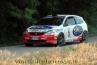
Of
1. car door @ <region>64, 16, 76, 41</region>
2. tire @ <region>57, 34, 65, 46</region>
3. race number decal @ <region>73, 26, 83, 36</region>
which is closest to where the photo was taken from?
tire @ <region>57, 34, 65, 46</region>

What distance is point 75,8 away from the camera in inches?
1425

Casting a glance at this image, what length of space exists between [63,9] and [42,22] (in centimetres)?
954

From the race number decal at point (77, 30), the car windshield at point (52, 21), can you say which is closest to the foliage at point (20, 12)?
the car windshield at point (52, 21)

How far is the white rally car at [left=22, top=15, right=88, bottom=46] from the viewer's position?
23391 millimetres

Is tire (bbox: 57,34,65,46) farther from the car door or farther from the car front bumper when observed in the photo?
the car door

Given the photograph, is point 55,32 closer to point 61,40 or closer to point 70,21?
point 61,40

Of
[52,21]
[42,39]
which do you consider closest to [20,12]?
[52,21]

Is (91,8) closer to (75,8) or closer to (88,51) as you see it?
(75,8)

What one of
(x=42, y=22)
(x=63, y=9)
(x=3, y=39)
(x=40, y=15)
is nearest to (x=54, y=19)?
(x=42, y=22)

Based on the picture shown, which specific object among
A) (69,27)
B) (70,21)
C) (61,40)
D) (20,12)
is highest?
(20,12)

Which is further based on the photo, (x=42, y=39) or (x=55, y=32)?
(x=55, y=32)

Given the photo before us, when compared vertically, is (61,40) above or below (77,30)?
below

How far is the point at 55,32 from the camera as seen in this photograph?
77.0 ft

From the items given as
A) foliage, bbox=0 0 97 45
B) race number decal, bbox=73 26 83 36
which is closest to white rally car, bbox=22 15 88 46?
race number decal, bbox=73 26 83 36
